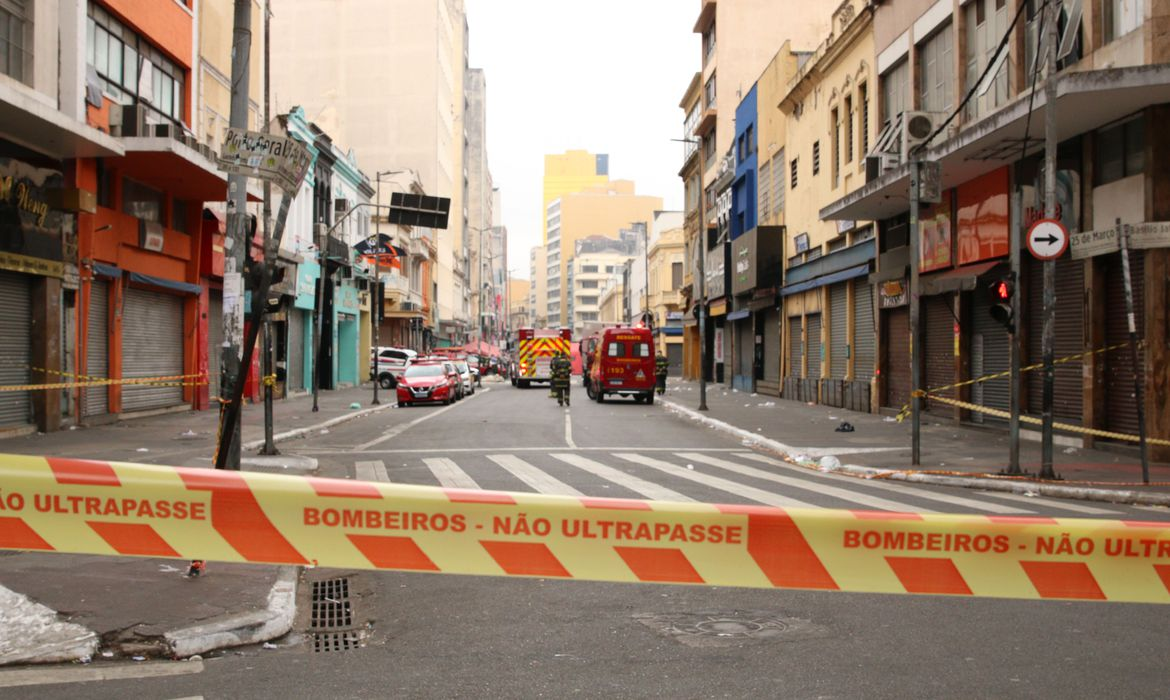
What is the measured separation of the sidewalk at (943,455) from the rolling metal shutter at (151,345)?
1396 cm

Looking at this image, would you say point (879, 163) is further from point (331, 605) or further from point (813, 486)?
point (331, 605)

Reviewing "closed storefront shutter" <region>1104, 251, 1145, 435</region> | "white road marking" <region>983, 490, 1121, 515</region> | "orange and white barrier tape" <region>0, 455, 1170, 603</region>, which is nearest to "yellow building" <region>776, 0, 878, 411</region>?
"closed storefront shutter" <region>1104, 251, 1145, 435</region>

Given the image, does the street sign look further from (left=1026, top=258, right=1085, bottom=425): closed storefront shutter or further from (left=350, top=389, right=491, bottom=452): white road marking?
(left=1026, top=258, right=1085, bottom=425): closed storefront shutter

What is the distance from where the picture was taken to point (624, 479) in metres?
12.9

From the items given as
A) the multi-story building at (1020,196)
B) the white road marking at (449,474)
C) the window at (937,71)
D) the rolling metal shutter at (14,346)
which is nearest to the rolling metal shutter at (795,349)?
the multi-story building at (1020,196)

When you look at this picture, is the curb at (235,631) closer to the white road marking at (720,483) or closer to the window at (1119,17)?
the white road marking at (720,483)

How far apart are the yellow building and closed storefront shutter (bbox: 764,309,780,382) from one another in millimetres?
1528

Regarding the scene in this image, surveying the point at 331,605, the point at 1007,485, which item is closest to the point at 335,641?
the point at 331,605

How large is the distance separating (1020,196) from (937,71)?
8.88 m

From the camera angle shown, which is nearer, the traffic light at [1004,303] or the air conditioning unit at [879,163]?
the traffic light at [1004,303]

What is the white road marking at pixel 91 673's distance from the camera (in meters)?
5.07

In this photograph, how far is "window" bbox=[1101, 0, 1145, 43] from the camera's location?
48.1ft

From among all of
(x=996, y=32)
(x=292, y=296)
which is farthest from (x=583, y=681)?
(x=292, y=296)

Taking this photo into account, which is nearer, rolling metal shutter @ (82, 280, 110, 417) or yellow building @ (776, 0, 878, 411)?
rolling metal shutter @ (82, 280, 110, 417)
